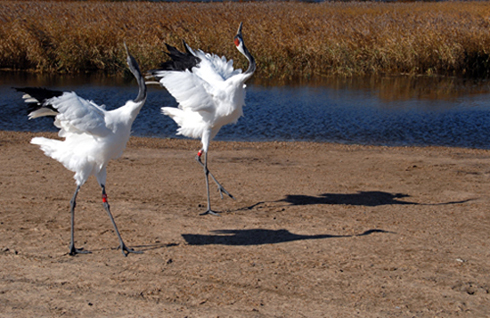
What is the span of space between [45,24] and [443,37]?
13.9 metres

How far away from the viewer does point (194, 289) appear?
4.30m

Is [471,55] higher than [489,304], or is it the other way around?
[471,55]

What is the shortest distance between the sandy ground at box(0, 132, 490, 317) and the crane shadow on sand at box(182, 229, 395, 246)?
0.07 feet

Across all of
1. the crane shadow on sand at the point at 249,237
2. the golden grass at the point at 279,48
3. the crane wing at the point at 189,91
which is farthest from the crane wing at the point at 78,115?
the golden grass at the point at 279,48

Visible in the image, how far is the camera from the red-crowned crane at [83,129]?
188 inches

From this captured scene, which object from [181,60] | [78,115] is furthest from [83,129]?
[181,60]

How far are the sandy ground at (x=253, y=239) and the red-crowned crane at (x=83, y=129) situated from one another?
0.56 metres

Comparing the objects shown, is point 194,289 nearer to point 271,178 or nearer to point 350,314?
point 350,314

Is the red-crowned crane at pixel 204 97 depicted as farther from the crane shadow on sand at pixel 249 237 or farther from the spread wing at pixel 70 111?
the spread wing at pixel 70 111

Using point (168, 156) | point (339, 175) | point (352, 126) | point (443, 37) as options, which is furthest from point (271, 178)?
point (443, 37)

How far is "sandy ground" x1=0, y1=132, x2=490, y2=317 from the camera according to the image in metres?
4.13

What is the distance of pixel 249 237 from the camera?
549cm

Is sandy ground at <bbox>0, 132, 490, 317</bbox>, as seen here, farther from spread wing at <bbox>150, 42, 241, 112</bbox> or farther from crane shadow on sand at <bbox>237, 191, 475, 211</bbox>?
spread wing at <bbox>150, 42, 241, 112</bbox>

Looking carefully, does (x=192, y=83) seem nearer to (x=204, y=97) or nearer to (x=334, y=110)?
(x=204, y=97)
